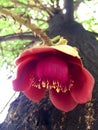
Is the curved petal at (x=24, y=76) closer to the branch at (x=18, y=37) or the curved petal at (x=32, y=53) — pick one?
the curved petal at (x=32, y=53)

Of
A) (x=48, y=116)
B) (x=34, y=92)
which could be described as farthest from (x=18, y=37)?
(x=34, y=92)

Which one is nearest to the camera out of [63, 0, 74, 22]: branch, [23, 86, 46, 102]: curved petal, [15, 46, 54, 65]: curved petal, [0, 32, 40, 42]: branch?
[15, 46, 54, 65]: curved petal

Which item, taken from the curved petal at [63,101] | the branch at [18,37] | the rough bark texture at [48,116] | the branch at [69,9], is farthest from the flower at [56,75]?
the branch at [69,9]

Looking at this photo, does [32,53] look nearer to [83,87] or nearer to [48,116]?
[83,87]

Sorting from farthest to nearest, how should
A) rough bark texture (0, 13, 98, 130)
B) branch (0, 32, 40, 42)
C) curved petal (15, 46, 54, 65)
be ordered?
branch (0, 32, 40, 42) < rough bark texture (0, 13, 98, 130) < curved petal (15, 46, 54, 65)

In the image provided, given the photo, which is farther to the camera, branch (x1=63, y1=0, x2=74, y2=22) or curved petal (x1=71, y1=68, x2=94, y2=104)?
branch (x1=63, y1=0, x2=74, y2=22)

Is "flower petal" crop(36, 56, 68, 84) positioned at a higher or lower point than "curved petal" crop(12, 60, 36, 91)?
higher

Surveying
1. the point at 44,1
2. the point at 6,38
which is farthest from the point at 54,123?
the point at 44,1

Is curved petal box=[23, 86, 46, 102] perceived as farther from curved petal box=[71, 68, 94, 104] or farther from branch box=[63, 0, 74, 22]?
branch box=[63, 0, 74, 22]

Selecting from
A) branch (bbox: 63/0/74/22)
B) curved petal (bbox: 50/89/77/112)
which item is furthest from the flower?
branch (bbox: 63/0/74/22)
